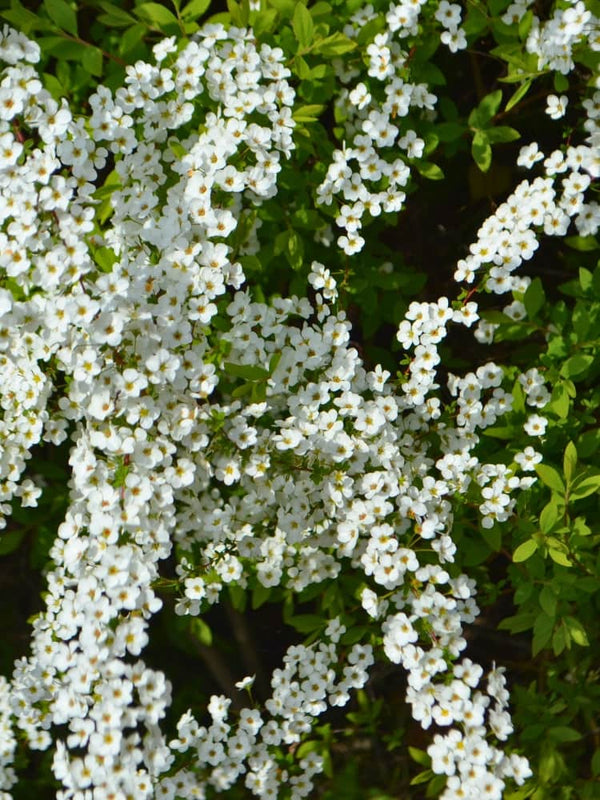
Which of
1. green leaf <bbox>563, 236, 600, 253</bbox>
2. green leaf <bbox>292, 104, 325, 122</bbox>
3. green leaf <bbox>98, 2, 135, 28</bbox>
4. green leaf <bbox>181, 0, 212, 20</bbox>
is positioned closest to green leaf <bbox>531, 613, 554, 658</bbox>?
green leaf <bbox>563, 236, 600, 253</bbox>

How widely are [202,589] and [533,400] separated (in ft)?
4.14

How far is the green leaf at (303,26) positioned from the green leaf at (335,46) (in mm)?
32

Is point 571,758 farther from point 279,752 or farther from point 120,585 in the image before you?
point 120,585

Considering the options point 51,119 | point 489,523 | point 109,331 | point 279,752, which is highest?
point 51,119

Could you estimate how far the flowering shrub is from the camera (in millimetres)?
2291

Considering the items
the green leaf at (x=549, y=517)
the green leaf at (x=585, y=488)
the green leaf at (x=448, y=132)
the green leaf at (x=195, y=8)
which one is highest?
the green leaf at (x=195, y=8)

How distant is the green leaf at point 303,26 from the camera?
2553 millimetres

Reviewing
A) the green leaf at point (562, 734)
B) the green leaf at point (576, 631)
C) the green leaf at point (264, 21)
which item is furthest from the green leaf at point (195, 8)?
the green leaf at point (562, 734)

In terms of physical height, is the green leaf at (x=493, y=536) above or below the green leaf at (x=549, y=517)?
above

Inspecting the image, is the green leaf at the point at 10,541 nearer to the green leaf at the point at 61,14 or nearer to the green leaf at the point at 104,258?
the green leaf at the point at 104,258

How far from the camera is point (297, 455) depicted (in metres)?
2.63

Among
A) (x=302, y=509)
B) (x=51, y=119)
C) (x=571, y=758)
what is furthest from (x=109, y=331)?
(x=571, y=758)

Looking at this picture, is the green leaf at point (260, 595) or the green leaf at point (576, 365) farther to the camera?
the green leaf at point (260, 595)

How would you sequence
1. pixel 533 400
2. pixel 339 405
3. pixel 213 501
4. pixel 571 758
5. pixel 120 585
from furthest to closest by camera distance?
pixel 571 758
pixel 213 501
pixel 533 400
pixel 339 405
pixel 120 585
